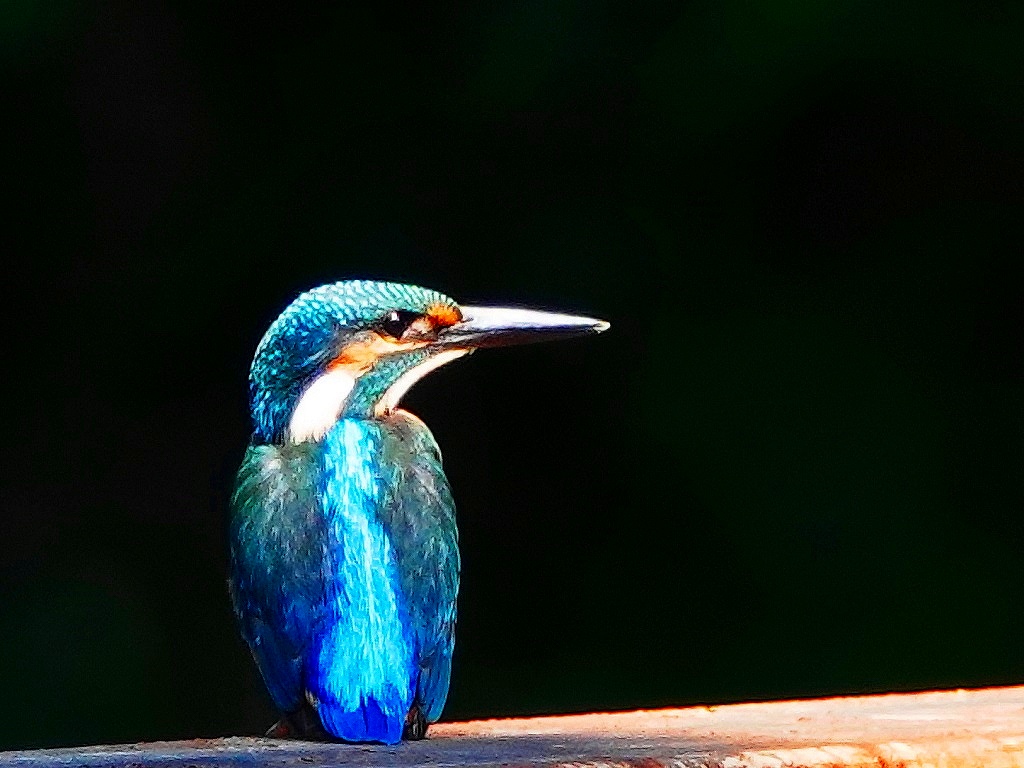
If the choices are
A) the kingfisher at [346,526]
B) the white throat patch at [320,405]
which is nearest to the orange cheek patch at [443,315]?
the kingfisher at [346,526]

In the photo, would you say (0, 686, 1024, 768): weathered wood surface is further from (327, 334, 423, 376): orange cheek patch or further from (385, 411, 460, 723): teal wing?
(327, 334, 423, 376): orange cheek patch

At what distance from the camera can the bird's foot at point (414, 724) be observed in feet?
8.02

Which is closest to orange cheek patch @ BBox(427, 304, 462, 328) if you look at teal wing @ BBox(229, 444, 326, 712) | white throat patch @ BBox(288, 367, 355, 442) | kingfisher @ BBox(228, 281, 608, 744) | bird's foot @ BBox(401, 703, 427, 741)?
kingfisher @ BBox(228, 281, 608, 744)

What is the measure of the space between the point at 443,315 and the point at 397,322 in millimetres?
64

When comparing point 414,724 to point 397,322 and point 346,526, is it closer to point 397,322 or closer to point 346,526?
point 346,526

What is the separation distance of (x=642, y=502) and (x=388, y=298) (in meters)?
1.60

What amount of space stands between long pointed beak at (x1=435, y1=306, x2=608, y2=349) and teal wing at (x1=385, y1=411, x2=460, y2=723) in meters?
0.19

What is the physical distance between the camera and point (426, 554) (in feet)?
8.22

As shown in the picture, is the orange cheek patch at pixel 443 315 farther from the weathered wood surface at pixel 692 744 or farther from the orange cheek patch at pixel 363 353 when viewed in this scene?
the weathered wood surface at pixel 692 744

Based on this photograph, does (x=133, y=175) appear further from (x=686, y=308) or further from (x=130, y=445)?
(x=686, y=308)

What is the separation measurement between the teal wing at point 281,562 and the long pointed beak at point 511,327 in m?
0.31

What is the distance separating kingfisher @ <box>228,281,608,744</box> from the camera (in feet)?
7.99

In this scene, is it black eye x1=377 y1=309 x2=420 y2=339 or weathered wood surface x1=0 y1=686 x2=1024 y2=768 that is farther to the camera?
black eye x1=377 y1=309 x2=420 y2=339

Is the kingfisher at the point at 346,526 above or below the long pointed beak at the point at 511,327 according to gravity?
below
